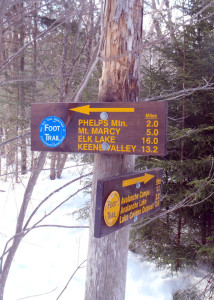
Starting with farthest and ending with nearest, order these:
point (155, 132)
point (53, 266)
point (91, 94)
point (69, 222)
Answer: point (69, 222)
point (91, 94)
point (53, 266)
point (155, 132)

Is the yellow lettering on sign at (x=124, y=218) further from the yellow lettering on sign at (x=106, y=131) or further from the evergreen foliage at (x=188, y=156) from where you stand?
the evergreen foliage at (x=188, y=156)

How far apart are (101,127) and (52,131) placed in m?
0.33

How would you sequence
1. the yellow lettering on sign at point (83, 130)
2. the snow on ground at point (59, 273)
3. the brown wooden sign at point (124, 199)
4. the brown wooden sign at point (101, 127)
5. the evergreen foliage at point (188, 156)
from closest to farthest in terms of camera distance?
the brown wooden sign at point (124, 199) < the brown wooden sign at point (101, 127) < the yellow lettering on sign at point (83, 130) < the evergreen foliage at point (188, 156) < the snow on ground at point (59, 273)

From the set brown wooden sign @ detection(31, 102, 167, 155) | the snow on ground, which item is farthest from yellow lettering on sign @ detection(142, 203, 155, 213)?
the snow on ground

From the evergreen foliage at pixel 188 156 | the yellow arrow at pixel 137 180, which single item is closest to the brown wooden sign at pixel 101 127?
the yellow arrow at pixel 137 180

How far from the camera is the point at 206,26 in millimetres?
4980

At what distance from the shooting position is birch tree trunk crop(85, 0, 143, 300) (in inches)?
69.2

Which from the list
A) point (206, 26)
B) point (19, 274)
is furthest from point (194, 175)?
point (19, 274)

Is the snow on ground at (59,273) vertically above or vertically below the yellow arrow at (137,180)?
below

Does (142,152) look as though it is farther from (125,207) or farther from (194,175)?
(194,175)

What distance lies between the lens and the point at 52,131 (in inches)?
68.1

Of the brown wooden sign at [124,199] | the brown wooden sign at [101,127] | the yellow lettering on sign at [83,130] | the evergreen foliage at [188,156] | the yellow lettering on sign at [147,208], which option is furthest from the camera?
the evergreen foliage at [188,156]

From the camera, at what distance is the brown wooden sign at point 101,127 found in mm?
1561

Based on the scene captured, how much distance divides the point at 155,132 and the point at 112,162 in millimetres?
357
